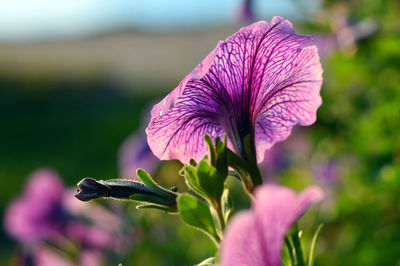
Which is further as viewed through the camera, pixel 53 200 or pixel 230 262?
pixel 53 200

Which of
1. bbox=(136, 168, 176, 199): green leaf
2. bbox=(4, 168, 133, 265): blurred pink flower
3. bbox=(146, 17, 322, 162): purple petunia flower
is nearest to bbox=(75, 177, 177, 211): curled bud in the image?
bbox=(136, 168, 176, 199): green leaf

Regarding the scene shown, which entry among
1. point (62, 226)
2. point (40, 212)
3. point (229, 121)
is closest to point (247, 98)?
point (229, 121)

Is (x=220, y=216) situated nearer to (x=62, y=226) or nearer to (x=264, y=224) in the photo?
(x=264, y=224)

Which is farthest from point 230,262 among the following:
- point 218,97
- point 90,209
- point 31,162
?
point 31,162

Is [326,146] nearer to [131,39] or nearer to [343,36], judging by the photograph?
[343,36]

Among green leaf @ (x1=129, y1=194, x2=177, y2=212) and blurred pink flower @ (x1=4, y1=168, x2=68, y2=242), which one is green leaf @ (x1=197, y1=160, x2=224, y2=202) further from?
blurred pink flower @ (x1=4, y1=168, x2=68, y2=242)

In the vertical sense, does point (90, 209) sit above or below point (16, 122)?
above

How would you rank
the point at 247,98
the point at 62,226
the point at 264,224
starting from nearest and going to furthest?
the point at 264,224
the point at 247,98
the point at 62,226
